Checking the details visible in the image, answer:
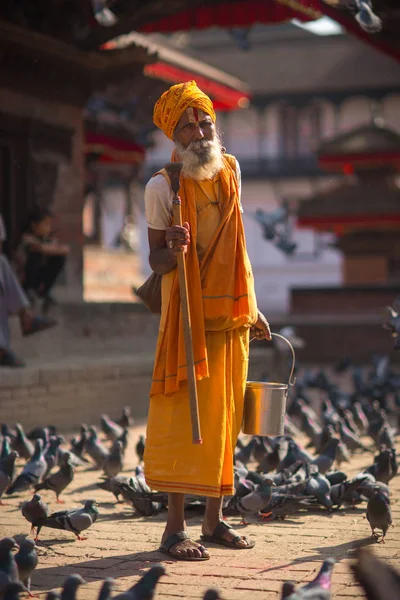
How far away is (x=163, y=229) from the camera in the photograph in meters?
5.21

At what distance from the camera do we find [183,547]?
199 inches

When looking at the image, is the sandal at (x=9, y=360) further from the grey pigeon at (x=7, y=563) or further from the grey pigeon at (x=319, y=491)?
the grey pigeon at (x=7, y=563)

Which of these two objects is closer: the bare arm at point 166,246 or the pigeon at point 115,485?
A: the bare arm at point 166,246

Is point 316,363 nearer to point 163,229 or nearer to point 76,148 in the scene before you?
point 76,148

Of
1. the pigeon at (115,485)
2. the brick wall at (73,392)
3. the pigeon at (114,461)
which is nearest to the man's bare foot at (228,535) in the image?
the pigeon at (115,485)

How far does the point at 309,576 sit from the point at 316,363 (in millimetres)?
16787

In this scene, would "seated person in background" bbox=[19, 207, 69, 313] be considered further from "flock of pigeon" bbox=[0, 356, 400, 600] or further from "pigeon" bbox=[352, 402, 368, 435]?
"pigeon" bbox=[352, 402, 368, 435]

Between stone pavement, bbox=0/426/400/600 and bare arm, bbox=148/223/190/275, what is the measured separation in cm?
127

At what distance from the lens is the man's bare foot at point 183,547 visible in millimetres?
5036

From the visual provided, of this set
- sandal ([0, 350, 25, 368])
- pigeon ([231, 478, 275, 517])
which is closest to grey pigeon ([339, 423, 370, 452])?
pigeon ([231, 478, 275, 517])

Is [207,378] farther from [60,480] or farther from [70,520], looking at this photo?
[60,480]

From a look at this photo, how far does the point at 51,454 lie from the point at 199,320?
8.16ft

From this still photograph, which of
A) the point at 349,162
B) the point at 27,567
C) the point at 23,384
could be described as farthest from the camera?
the point at 349,162

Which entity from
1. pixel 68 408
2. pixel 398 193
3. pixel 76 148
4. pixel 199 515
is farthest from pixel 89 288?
pixel 199 515
